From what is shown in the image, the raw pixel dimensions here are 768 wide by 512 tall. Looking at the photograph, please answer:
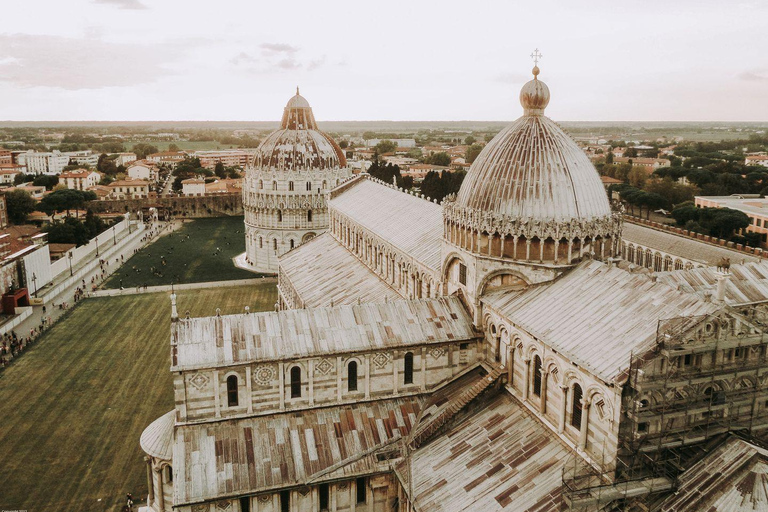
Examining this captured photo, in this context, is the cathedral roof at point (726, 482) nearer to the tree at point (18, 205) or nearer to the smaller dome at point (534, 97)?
the smaller dome at point (534, 97)

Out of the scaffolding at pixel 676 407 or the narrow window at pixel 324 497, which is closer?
the scaffolding at pixel 676 407

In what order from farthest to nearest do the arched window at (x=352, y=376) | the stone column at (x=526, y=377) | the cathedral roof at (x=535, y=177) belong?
the arched window at (x=352, y=376) < the cathedral roof at (x=535, y=177) < the stone column at (x=526, y=377)

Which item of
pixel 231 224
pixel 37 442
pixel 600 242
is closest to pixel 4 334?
pixel 37 442

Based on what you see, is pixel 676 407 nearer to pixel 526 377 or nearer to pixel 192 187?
pixel 526 377

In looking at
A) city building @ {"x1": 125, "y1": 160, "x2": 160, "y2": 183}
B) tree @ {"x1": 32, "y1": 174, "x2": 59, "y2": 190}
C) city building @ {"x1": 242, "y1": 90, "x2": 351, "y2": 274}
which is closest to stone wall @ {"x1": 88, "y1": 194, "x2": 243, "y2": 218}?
tree @ {"x1": 32, "y1": 174, "x2": 59, "y2": 190}

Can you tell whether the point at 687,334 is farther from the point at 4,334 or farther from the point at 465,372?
the point at 4,334

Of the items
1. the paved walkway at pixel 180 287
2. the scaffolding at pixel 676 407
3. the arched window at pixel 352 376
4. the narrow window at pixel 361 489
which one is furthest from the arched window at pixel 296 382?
the paved walkway at pixel 180 287
